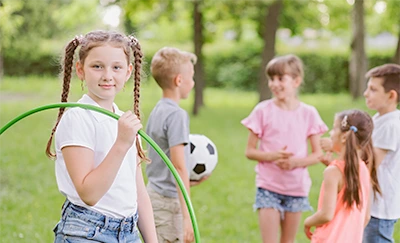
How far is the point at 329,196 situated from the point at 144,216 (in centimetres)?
125

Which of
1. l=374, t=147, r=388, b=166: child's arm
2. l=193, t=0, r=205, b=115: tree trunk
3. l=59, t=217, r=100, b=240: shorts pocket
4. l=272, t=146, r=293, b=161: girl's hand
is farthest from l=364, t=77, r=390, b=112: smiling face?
l=193, t=0, r=205, b=115: tree trunk

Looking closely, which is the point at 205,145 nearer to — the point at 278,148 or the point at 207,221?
the point at 278,148

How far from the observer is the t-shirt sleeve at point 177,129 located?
12.9 feet

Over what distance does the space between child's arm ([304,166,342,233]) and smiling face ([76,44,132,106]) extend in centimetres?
154


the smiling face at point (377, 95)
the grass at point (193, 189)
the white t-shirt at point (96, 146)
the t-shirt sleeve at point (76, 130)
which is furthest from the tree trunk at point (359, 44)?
the t-shirt sleeve at point (76, 130)

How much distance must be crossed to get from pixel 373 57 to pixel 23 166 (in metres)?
22.9

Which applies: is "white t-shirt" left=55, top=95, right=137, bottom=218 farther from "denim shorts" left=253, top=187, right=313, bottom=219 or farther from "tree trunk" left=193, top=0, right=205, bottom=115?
"tree trunk" left=193, top=0, right=205, bottom=115

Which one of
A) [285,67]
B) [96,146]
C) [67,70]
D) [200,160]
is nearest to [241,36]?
[285,67]

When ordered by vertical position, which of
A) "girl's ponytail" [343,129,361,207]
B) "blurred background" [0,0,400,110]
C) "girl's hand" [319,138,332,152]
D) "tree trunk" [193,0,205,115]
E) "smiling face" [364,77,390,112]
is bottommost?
"girl's ponytail" [343,129,361,207]

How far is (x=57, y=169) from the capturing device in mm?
2719

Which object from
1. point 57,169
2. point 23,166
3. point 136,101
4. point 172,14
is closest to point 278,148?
point 136,101

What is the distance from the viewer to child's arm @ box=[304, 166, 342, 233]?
374cm

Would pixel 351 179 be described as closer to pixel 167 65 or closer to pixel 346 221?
pixel 346 221

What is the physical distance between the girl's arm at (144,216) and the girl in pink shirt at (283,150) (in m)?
1.82
